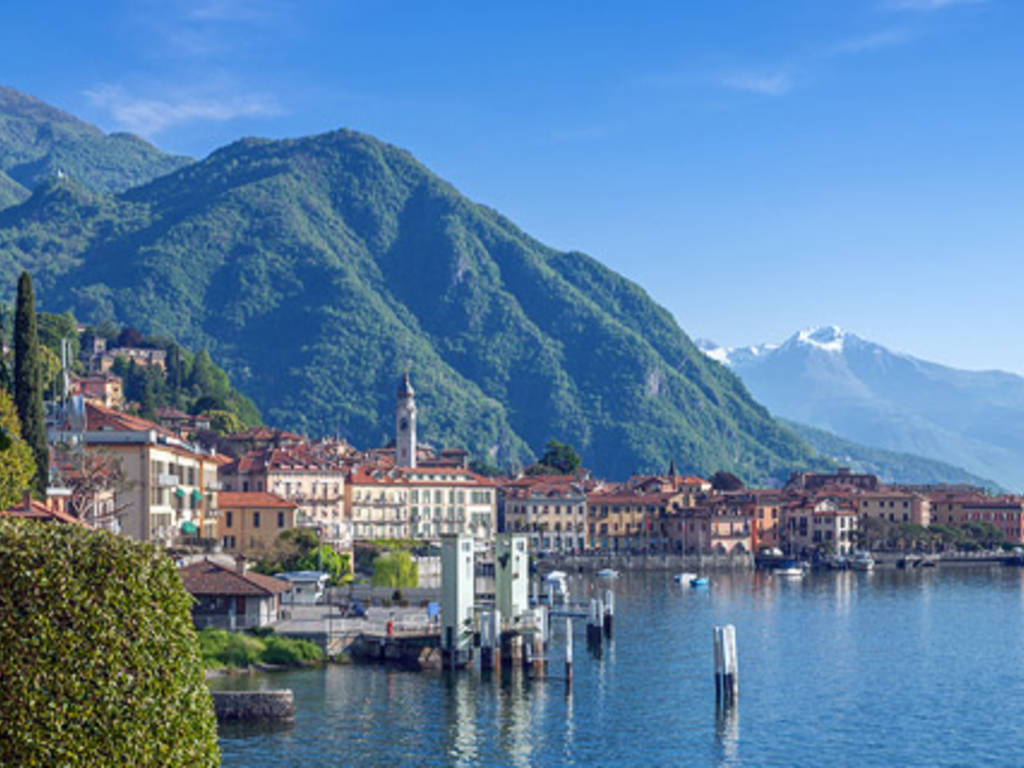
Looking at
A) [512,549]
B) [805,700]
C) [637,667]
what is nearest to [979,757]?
[805,700]

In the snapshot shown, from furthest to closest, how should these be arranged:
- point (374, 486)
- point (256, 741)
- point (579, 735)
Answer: point (374, 486) < point (579, 735) < point (256, 741)

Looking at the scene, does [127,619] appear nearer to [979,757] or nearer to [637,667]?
[979,757]

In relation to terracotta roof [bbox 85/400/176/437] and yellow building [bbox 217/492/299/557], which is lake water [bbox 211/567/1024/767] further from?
yellow building [bbox 217/492/299/557]

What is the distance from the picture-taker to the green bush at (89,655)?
2231cm

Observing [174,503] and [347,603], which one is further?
[174,503]

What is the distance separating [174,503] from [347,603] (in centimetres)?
1516

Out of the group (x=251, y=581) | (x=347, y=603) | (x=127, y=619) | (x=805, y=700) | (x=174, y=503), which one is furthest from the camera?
(x=174, y=503)

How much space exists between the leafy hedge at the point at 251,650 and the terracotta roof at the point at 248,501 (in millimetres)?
50396

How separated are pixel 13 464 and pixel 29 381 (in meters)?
15.7

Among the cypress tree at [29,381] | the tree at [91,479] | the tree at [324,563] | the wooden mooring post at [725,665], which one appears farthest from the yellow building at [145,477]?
the wooden mooring post at [725,665]

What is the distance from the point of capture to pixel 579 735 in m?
58.4

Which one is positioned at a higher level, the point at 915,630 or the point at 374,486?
the point at 374,486

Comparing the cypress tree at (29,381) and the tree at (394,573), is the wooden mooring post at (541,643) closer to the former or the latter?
the cypress tree at (29,381)

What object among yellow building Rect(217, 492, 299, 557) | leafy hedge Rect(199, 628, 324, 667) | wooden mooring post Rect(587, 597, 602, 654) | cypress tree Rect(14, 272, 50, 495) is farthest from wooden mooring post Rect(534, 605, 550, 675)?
yellow building Rect(217, 492, 299, 557)
